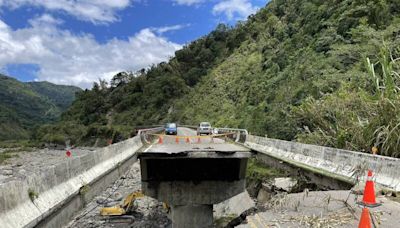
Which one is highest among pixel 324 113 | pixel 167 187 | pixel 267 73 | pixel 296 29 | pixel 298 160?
pixel 296 29

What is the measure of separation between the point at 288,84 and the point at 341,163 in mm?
25412

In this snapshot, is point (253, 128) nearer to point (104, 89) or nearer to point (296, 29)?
point (296, 29)

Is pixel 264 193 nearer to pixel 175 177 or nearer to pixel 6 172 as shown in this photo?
pixel 175 177

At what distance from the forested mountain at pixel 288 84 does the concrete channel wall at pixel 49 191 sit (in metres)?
6.80

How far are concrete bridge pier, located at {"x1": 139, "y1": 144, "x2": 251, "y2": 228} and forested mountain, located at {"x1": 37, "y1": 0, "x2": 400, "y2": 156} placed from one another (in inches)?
151

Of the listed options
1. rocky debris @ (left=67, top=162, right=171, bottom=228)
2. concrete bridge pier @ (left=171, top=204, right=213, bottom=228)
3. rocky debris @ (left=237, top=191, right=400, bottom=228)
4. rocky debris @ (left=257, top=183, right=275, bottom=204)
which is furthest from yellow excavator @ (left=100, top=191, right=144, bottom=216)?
rocky debris @ (left=237, top=191, right=400, bottom=228)

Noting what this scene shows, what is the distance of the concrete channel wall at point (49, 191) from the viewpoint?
489 centimetres

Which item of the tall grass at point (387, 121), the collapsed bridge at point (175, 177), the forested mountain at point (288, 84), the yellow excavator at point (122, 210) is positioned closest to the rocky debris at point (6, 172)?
the forested mountain at point (288, 84)

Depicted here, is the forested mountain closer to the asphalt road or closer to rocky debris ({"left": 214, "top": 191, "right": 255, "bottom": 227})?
the asphalt road

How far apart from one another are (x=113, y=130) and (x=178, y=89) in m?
22.9

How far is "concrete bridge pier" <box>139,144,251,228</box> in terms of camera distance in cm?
1936

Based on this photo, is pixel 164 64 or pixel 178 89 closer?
pixel 178 89

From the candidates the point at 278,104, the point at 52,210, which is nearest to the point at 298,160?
the point at 52,210

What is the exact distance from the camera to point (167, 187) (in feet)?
64.4
